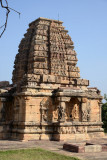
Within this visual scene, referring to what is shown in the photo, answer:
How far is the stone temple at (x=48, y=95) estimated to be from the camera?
704 inches

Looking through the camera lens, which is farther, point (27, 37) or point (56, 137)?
point (27, 37)

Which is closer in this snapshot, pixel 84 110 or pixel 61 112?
pixel 61 112

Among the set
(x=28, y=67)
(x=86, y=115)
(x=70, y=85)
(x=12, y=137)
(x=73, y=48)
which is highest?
(x=73, y=48)

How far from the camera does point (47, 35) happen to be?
70.9ft

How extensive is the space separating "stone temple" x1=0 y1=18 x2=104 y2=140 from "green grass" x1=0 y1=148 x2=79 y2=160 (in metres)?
5.26

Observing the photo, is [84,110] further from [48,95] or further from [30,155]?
[30,155]

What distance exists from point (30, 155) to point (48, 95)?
7690mm

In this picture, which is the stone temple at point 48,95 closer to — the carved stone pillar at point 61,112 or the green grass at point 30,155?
the carved stone pillar at point 61,112

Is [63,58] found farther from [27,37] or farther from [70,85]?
[27,37]

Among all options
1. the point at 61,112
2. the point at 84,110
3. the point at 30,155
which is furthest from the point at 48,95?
the point at 30,155

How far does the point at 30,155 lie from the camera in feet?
37.5

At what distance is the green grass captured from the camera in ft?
35.3

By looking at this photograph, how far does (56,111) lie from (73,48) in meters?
6.64

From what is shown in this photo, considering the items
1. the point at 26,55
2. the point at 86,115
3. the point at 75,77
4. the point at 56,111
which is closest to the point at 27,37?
the point at 26,55
